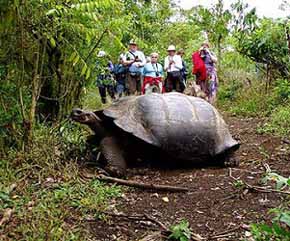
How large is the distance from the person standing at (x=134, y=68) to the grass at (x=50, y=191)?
4618mm

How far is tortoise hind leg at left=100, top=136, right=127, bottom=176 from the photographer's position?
4765 mm

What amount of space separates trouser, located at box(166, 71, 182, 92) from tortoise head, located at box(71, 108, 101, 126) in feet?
17.8

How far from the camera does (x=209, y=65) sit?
34.3 feet

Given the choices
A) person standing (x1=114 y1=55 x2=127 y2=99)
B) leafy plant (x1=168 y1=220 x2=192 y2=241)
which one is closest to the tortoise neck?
leafy plant (x1=168 y1=220 x2=192 y2=241)

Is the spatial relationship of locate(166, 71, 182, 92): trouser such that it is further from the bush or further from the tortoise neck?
the tortoise neck

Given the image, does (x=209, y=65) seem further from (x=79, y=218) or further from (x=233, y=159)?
(x=79, y=218)

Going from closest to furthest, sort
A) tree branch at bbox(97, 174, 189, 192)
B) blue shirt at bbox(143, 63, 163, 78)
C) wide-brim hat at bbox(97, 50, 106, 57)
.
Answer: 1. tree branch at bbox(97, 174, 189, 192)
2. wide-brim hat at bbox(97, 50, 106, 57)
3. blue shirt at bbox(143, 63, 163, 78)

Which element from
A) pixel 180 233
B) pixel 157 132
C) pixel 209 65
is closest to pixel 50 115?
pixel 157 132

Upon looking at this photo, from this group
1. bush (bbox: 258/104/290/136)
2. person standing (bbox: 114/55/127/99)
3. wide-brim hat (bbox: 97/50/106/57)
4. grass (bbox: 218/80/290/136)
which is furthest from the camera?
person standing (bbox: 114/55/127/99)

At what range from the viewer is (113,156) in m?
4.88

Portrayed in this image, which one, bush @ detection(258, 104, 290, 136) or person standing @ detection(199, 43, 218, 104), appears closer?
bush @ detection(258, 104, 290, 136)

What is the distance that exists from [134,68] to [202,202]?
611 cm

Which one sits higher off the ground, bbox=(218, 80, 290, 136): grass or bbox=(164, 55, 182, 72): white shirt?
bbox=(164, 55, 182, 72): white shirt

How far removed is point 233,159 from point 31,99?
213 cm
